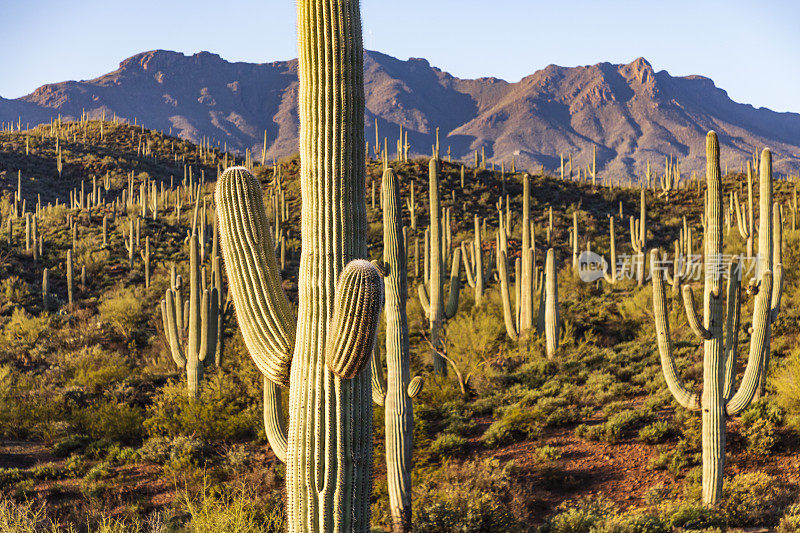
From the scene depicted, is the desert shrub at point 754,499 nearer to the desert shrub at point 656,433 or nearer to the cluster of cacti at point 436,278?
the desert shrub at point 656,433

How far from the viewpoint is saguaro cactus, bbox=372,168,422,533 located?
24.2ft

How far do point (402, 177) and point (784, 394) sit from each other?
29.3 metres

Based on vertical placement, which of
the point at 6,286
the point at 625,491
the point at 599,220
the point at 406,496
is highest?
the point at 599,220

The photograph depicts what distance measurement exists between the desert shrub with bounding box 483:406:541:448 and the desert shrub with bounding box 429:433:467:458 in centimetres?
51

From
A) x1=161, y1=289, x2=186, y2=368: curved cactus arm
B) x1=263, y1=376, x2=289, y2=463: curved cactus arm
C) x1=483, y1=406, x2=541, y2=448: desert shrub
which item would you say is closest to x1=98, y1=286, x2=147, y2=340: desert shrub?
x1=161, y1=289, x2=186, y2=368: curved cactus arm

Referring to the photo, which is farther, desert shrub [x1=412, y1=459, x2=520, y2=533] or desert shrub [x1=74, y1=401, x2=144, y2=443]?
desert shrub [x1=74, y1=401, x2=144, y2=443]

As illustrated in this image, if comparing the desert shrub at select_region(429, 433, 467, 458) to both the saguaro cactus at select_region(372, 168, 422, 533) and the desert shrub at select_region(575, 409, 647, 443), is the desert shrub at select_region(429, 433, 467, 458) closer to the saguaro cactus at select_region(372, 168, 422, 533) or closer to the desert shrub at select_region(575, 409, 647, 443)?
the desert shrub at select_region(575, 409, 647, 443)

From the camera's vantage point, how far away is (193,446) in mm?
10516

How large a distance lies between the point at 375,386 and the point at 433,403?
18.3 feet

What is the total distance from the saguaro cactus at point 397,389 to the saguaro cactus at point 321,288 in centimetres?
367

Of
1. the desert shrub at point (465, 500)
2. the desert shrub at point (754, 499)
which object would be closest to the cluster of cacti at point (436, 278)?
the desert shrub at point (465, 500)

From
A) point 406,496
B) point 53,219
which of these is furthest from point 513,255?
point 53,219

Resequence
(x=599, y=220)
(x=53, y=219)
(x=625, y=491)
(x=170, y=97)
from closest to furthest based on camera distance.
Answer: (x=625, y=491) → (x=53, y=219) → (x=599, y=220) → (x=170, y=97)

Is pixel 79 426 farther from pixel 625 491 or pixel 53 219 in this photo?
pixel 53 219
